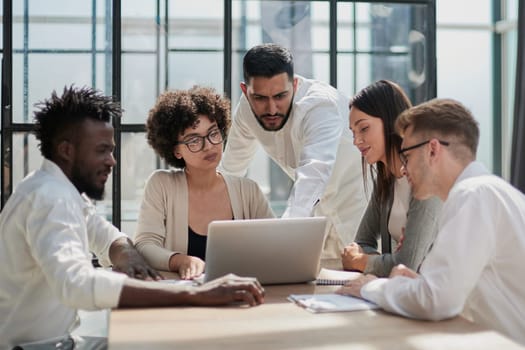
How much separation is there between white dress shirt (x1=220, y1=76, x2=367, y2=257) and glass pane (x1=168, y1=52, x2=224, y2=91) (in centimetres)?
95

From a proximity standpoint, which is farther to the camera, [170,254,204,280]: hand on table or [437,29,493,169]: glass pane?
[437,29,493,169]: glass pane

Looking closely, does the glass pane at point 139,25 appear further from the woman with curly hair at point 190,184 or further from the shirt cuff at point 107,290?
the shirt cuff at point 107,290

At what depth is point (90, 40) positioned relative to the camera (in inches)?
163

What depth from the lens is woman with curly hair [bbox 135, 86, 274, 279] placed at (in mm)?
2520

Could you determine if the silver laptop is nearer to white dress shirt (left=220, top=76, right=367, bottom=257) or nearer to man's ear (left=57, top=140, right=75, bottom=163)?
man's ear (left=57, top=140, right=75, bottom=163)

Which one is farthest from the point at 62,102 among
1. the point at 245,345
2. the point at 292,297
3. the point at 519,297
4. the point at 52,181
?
the point at 519,297

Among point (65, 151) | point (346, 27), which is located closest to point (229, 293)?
point (65, 151)


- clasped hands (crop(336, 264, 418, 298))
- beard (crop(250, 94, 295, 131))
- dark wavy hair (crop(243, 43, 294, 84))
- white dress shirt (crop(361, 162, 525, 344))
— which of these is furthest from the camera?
beard (crop(250, 94, 295, 131))

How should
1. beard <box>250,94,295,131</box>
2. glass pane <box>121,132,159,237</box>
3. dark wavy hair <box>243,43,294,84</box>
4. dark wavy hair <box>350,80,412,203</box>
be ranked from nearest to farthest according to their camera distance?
1. dark wavy hair <box>350,80,412,203</box>
2. dark wavy hair <box>243,43,294,84</box>
3. beard <box>250,94,295,131</box>
4. glass pane <box>121,132,159,237</box>

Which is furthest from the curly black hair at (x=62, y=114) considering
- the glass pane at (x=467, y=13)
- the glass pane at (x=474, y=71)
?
the glass pane at (x=474, y=71)

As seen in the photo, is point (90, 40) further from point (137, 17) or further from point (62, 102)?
point (62, 102)

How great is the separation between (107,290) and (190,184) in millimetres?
1083

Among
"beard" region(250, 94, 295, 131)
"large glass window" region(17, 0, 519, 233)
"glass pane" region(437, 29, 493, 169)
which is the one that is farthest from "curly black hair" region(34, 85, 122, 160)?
"glass pane" region(437, 29, 493, 169)

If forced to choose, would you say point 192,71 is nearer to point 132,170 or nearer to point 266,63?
point 132,170
